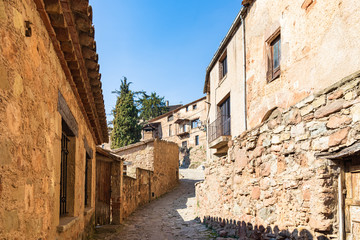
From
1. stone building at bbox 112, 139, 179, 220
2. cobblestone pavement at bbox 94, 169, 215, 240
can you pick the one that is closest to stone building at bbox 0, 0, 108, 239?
cobblestone pavement at bbox 94, 169, 215, 240

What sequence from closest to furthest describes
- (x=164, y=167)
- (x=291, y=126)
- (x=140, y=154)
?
(x=291, y=126), (x=140, y=154), (x=164, y=167)

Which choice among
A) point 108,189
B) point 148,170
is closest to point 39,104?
Result: point 108,189

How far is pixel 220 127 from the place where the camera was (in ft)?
39.1

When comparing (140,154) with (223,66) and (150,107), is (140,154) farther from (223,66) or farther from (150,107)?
(150,107)

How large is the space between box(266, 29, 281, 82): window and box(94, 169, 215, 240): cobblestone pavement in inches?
184

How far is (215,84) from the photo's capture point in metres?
12.9

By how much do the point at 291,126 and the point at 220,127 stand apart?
7.34 metres

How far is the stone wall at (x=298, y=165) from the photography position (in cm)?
360

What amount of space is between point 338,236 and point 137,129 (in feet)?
83.1

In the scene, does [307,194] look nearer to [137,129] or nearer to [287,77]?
[287,77]


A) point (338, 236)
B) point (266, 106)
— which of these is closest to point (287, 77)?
point (266, 106)

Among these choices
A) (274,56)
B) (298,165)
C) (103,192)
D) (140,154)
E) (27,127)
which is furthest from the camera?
(140,154)

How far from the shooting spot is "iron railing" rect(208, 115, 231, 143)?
37.0ft

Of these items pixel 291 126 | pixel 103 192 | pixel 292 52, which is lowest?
pixel 103 192
